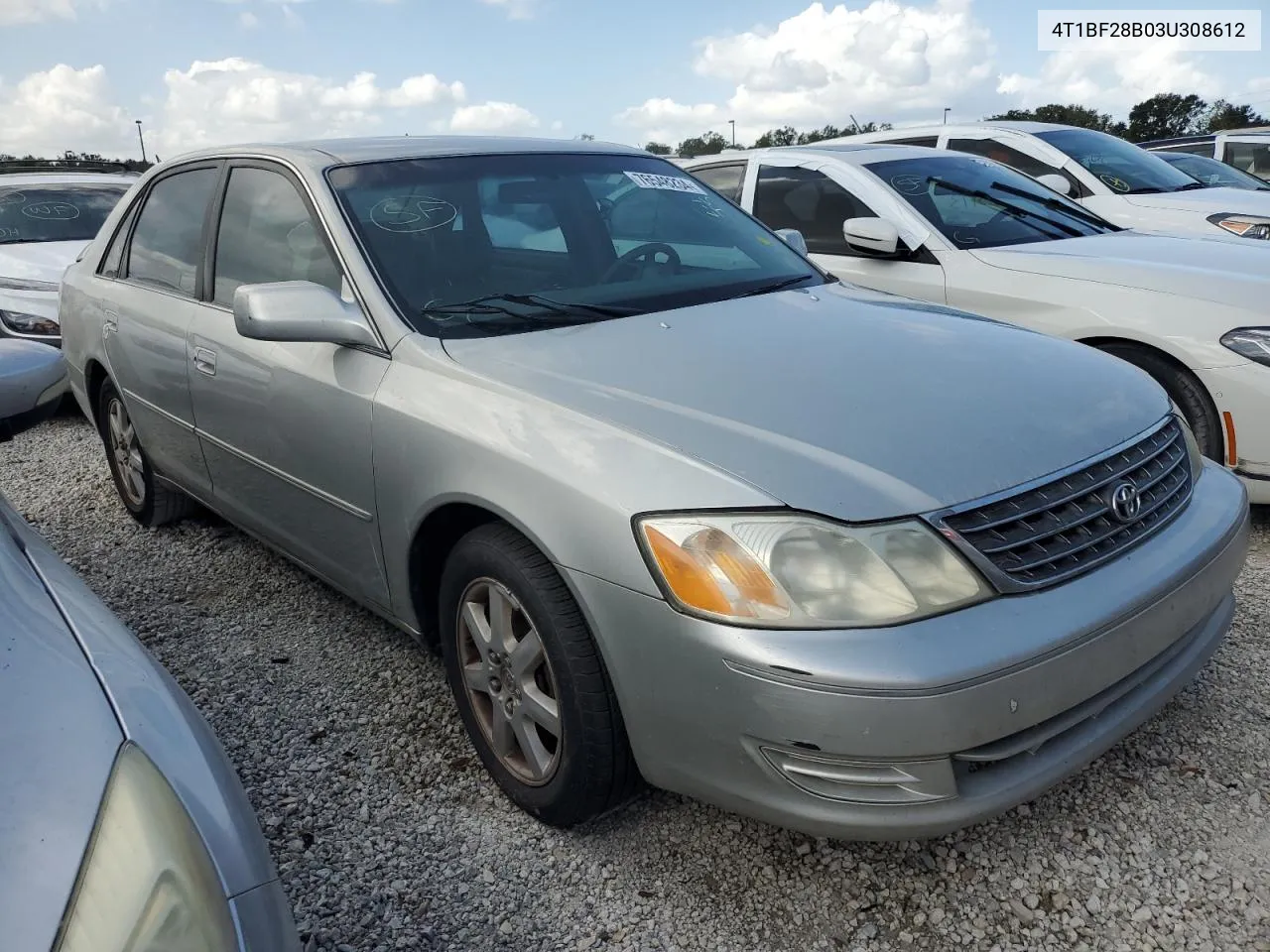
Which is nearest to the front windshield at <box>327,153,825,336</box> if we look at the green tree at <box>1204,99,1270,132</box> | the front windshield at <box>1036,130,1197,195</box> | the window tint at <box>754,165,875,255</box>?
the window tint at <box>754,165,875,255</box>

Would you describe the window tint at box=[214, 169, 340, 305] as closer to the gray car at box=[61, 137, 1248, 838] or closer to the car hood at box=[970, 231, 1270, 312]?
the gray car at box=[61, 137, 1248, 838]

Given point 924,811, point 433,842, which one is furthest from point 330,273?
point 924,811

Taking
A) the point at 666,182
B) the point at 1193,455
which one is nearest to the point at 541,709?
the point at 1193,455

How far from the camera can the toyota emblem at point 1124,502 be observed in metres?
2.05

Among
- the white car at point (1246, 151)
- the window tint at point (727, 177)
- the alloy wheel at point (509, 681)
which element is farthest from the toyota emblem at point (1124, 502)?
the white car at point (1246, 151)

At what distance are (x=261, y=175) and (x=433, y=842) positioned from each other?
2156 mm

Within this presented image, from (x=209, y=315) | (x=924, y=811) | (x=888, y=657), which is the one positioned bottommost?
(x=924, y=811)

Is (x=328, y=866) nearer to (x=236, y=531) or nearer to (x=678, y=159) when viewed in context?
(x=236, y=531)

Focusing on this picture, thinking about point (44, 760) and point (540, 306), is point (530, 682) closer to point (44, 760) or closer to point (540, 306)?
point (540, 306)

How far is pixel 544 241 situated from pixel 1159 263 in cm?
266

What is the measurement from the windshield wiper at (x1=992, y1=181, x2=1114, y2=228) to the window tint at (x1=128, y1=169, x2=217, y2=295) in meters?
3.78

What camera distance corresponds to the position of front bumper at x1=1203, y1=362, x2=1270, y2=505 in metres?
3.51

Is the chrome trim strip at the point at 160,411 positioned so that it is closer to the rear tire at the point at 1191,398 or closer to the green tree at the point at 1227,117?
the rear tire at the point at 1191,398

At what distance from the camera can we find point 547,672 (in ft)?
7.27
